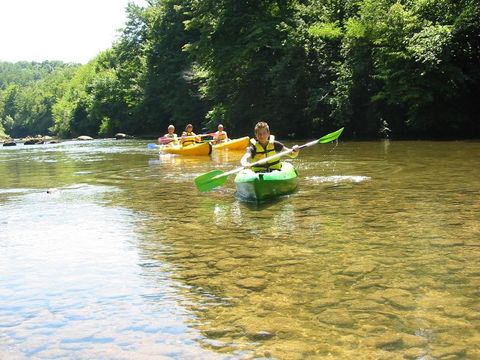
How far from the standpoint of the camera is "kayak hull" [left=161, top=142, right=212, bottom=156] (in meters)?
17.7

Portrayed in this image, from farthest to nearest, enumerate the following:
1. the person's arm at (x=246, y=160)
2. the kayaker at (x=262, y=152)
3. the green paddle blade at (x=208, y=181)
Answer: the green paddle blade at (x=208, y=181)
the kayaker at (x=262, y=152)
the person's arm at (x=246, y=160)

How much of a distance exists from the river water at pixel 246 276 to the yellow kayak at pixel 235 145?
404 inches

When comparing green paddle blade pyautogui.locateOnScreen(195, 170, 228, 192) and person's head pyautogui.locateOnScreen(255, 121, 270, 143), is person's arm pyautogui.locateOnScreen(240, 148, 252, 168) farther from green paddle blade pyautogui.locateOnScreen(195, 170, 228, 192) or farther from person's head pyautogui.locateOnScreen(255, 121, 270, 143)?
green paddle blade pyautogui.locateOnScreen(195, 170, 228, 192)

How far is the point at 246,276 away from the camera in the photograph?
176 inches

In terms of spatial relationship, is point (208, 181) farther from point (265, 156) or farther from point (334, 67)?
point (334, 67)

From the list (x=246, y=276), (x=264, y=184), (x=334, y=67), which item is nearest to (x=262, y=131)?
(x=264, y=184)

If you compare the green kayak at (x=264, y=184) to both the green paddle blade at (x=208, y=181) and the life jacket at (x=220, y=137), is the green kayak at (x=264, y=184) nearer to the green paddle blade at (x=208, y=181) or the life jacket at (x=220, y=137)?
the green paddle blade at (x=208, y=181)

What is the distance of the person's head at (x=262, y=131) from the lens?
8531mm

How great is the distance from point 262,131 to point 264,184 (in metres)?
1.07

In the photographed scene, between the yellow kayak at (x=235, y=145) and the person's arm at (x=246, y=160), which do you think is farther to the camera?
the yellow kayak at (x=235, y=145)

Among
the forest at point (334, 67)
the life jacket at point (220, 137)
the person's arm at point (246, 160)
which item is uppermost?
the forest at point (334, 67)

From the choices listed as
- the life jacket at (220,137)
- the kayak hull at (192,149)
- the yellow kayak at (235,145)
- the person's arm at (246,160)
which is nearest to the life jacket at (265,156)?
the person's arm at (246,160)

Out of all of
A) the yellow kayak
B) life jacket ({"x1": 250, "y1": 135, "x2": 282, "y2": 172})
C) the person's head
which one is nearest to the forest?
the yellow kayak

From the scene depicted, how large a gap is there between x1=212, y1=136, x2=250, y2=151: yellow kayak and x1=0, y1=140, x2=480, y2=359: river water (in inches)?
404
